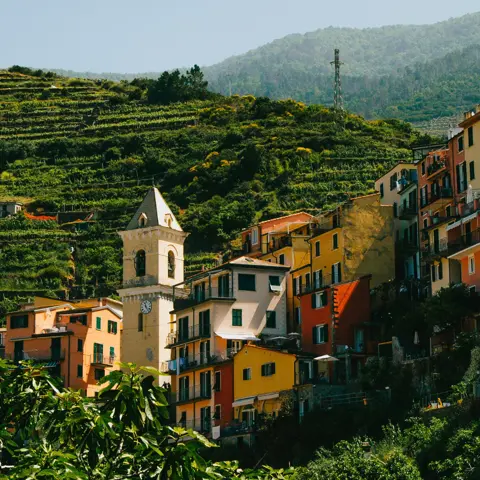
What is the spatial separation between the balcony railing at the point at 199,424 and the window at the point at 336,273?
1006cm

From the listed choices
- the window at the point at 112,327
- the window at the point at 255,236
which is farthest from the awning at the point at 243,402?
the window at the point at 112,327

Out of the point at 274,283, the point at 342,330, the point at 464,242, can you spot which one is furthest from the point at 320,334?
the point at 464,242

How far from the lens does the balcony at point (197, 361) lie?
71.4m

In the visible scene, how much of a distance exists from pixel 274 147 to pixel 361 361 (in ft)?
231

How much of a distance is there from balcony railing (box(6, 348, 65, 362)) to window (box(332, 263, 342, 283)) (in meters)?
20.9

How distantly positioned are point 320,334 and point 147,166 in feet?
254

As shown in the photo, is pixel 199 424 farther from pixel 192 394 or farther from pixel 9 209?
pixel 9 209

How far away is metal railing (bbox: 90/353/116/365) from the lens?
85188 mm

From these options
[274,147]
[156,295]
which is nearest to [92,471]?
[156,295]

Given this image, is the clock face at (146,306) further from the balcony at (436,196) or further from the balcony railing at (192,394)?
the balcony at (436,196)

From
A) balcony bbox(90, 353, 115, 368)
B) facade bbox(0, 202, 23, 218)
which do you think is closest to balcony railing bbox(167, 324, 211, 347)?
balcony bbox(90, 353, 115, 368)

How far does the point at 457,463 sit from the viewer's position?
4916cm

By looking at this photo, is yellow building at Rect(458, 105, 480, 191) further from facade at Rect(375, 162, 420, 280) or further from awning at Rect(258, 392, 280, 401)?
awning at Rect(258, 392, 280, 401)

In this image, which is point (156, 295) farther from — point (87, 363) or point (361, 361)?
point (361, 361)
